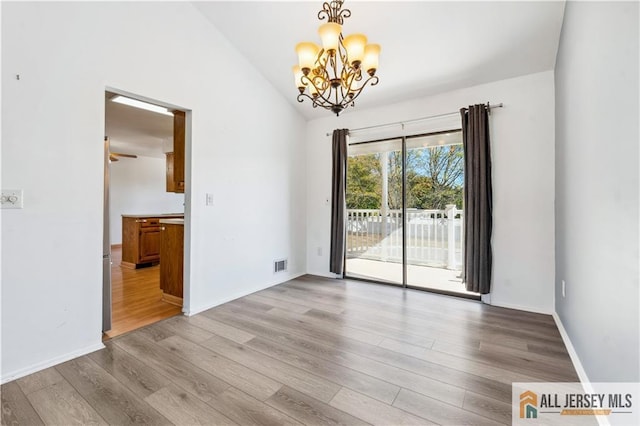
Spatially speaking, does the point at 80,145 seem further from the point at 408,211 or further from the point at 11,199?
the point at 408,211

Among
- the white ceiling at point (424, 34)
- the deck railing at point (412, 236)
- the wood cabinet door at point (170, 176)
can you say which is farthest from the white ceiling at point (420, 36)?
the deck railing at point (412, 236)

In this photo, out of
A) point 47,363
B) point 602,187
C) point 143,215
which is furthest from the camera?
point 143,215

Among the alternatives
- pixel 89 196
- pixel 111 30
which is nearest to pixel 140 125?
pixel 111 30

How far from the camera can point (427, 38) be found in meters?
2.78

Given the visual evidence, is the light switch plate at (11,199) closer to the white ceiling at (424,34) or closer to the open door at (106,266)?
the open door at (106,266)

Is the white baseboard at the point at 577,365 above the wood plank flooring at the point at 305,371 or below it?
above

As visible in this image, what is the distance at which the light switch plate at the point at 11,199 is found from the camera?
1.83m

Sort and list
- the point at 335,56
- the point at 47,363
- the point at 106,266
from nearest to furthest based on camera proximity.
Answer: the point at 47,363
the point at 335,56
the point at 106,266

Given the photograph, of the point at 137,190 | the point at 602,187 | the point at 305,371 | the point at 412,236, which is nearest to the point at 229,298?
the point at 305,371

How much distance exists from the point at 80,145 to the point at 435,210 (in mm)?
3885

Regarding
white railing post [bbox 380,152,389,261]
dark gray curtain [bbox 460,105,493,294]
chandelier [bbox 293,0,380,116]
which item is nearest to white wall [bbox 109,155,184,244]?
white railing post [bbox 380,152,389,261]

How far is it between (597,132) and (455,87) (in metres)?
1.98

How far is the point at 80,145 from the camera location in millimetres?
2156

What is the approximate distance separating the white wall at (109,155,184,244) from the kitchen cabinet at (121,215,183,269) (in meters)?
2.43
